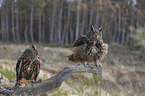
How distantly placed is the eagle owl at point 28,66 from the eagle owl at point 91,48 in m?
0.95

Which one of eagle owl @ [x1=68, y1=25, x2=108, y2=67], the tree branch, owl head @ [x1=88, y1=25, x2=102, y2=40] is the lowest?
the tree branch

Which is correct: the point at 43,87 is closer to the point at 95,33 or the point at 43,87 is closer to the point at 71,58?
the point at 71,58

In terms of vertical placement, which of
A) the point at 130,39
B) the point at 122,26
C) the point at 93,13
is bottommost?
the point at 130,39

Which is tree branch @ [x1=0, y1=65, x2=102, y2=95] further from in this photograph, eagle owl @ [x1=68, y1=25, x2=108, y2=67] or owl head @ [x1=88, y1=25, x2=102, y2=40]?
owl head @ [x1=88, y1=25, x2=102, y2=40]

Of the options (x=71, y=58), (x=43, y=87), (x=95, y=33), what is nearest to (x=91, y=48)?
(x=95, y=33)

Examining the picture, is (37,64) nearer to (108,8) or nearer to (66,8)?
(66,8)

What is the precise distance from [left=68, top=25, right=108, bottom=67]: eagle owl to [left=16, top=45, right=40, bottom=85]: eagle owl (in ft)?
3.12

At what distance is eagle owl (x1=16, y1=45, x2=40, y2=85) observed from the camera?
2.91 metres

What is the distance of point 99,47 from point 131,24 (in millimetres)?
26663

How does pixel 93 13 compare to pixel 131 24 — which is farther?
pixel 131 24

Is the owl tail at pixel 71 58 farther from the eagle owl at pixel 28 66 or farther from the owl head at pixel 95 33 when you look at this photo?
the eagle owl at pixel 28 66

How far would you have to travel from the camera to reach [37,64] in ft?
9.73

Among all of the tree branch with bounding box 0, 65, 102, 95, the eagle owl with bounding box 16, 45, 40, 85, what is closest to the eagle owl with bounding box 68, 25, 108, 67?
the tree branch with bounding box 0, 65, 102, 95

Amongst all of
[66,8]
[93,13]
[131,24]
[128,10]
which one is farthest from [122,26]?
[66,8]
